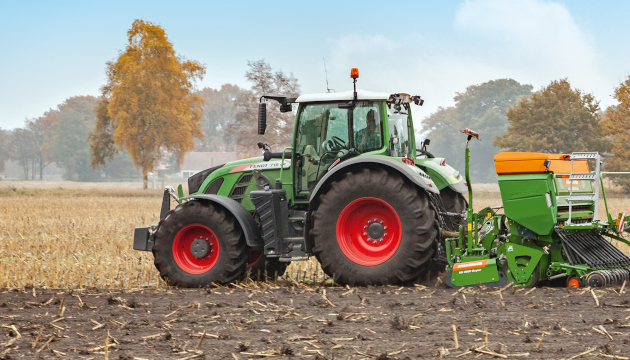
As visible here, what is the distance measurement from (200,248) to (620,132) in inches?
1509

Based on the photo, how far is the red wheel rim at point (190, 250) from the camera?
8219 millimetres

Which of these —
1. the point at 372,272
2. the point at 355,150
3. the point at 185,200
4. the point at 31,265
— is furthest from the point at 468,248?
the point at 31,265

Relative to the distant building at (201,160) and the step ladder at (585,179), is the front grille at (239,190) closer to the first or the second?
the step ladder at (585,179)

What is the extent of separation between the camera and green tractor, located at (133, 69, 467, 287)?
24.1ft

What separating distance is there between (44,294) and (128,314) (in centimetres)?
192

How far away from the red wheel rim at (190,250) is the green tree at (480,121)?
250 feet

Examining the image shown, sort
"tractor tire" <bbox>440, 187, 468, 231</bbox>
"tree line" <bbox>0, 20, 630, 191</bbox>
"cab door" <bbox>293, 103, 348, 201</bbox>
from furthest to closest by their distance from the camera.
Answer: "tree line" <bbox>0, 20, 630, 191</bbox> < "tractor tire" <bbox>440, 187, 468, 231</bbox> < "cab door" <bbox>293, 103, 348, 201</bbox>

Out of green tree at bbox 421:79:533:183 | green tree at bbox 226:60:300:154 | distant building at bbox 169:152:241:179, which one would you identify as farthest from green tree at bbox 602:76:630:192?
distant building at bbox 169:152:241:179

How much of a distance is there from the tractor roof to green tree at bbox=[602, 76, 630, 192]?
3387cm

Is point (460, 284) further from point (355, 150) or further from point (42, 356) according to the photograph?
point (42, 356)

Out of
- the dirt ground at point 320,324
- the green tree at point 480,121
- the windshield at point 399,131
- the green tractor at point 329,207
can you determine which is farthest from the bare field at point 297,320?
the green tree at point 480,121

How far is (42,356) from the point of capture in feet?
15.7

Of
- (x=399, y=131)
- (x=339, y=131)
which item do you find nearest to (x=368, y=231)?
(x=339, y=131)

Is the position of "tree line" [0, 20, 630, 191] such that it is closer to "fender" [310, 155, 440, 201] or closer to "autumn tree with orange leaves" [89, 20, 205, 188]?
"autumn tree with orange leaves" [89, 20, 205, 188]
